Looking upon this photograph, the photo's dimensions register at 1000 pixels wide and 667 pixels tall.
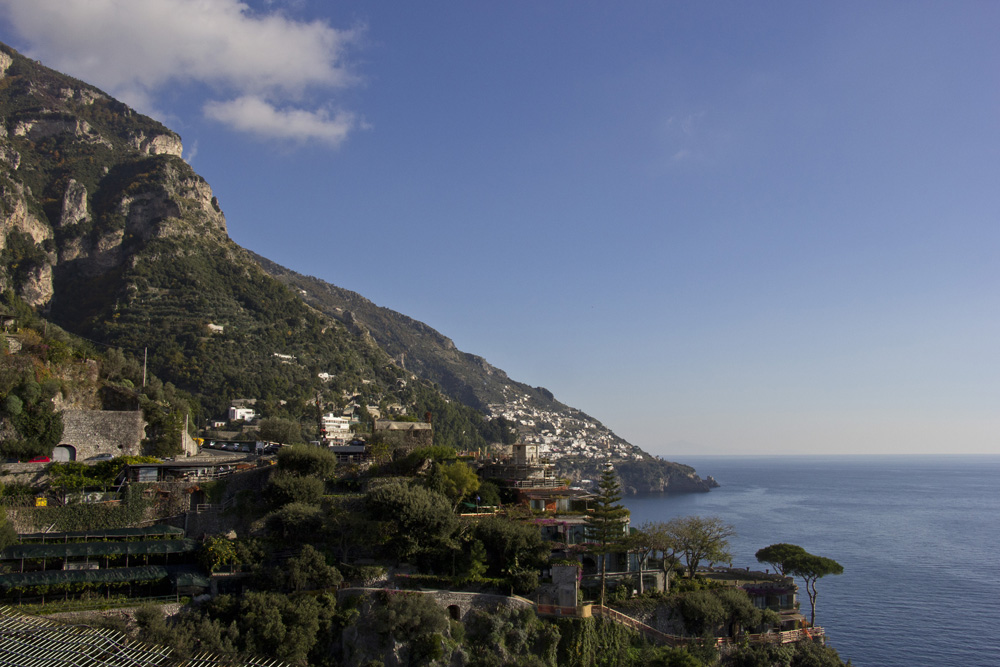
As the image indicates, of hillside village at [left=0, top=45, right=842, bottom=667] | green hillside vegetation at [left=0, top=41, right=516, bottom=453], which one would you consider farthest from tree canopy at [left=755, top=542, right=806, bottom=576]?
green hillside vegetation at [left=0, top=41, right=516, bottom=453]

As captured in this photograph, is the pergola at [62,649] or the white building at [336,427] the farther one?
the white building at [336,427]

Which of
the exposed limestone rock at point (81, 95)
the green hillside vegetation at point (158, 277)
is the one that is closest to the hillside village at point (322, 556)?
the green hillside vegetation at point (158, 277)

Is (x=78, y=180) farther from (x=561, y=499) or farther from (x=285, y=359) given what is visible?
(x=561, y=499)

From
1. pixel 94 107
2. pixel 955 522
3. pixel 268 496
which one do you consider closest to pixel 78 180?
pixel 94 107

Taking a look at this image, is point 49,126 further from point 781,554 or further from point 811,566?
point 811,566

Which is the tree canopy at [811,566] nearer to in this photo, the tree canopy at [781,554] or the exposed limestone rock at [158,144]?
the tree canopy at [781,554]

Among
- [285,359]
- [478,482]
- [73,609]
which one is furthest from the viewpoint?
[285,359]

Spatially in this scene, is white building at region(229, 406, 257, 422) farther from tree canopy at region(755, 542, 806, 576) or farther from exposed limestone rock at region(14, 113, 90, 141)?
exposed limestone rock at region(14, 113, 90, 141)
